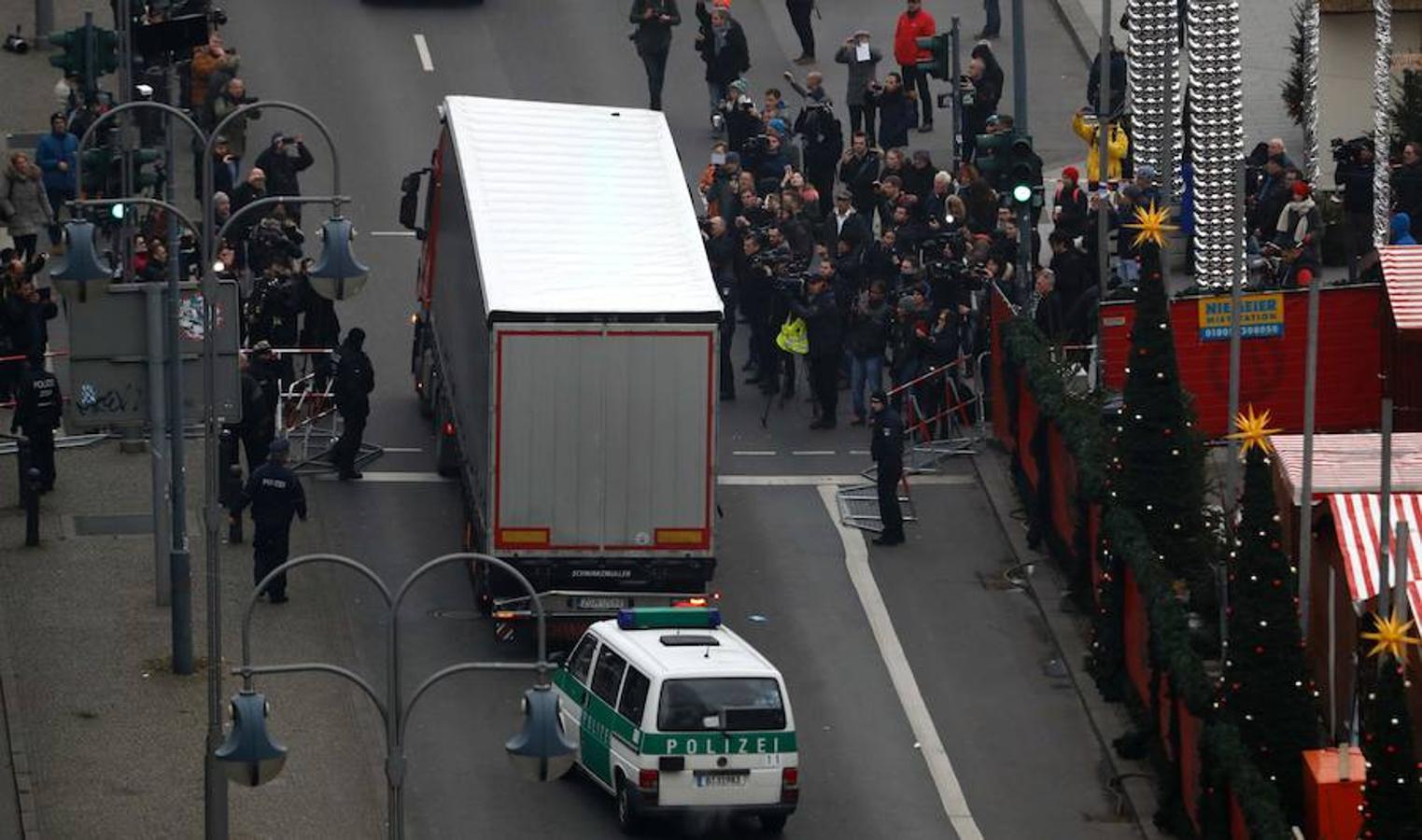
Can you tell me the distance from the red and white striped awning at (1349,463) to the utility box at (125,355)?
1029 centimetres

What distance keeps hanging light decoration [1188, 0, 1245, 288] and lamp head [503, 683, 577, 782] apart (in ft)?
59.5

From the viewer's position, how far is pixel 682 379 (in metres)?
34.6

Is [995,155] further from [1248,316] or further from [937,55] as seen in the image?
[937,55]

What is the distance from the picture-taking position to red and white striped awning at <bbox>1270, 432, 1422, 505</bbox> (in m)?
33.6

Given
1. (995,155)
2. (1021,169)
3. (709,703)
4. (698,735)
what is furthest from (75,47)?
(698,735)

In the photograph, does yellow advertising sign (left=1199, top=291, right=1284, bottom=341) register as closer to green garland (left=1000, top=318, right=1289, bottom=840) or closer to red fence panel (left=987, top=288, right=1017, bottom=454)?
green garland (left=1000, top=318, right=1289, bottom=840)

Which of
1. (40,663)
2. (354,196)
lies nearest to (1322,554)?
(40,663)

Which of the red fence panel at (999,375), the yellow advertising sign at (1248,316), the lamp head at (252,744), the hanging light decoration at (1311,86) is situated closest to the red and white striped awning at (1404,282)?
the yellow advertising sign at (1248,316)

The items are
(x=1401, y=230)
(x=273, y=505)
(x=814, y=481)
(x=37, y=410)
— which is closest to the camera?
(x=273, y=505)

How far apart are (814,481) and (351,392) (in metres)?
5.49

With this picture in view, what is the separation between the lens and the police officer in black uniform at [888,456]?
38438 millimetres

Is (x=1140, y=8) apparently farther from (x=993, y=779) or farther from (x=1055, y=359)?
(x=993, y=779)

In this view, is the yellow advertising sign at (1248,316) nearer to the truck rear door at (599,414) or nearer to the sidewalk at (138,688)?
the truck rear door at (599,414)

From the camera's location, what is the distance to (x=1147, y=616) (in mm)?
33219
